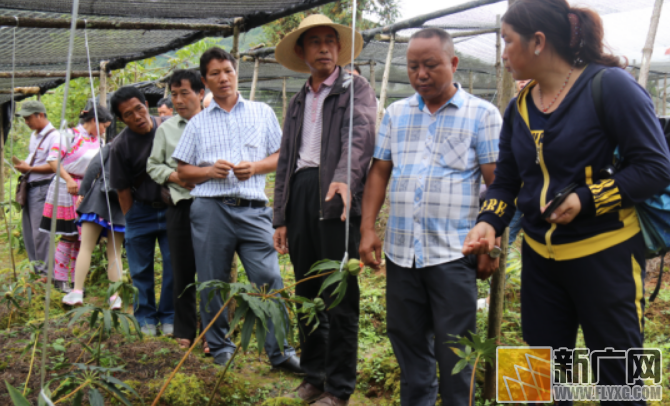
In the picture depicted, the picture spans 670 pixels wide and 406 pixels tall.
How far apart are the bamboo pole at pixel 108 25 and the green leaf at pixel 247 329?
105 inches

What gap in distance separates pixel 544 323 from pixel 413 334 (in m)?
0.57

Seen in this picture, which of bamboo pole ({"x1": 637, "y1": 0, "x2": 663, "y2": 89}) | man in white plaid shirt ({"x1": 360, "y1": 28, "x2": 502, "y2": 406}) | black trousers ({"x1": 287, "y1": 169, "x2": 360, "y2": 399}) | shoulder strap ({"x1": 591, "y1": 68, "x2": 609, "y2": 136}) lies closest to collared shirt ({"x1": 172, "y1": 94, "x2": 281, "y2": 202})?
black trousers ({"x1": 287, "y1": 169, "x2": 360, "y2": 399})

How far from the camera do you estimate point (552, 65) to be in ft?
5.55

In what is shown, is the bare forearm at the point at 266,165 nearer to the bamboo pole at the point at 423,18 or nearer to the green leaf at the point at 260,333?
the green leaf at the point at 260,333

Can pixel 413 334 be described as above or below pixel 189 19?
below

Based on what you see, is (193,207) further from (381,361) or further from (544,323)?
(544,323)

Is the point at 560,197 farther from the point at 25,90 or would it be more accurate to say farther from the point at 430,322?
the point at 25,90

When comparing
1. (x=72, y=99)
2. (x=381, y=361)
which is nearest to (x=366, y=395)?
(x=381, y=361)

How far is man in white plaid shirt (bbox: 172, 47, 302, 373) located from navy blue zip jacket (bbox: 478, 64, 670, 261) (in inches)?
66.7

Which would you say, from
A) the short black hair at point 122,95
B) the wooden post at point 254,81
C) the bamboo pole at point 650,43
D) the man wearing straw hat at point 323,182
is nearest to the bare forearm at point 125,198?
Answer: the short black hair at point 122,95

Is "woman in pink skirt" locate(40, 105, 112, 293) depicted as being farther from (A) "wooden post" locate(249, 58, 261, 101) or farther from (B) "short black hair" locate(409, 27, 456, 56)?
(B) "short black hair" locate(409, 27, 456, 56)

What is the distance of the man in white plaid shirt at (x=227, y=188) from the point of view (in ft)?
9.95

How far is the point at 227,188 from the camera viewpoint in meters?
3.02

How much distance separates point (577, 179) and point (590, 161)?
0.22ft
